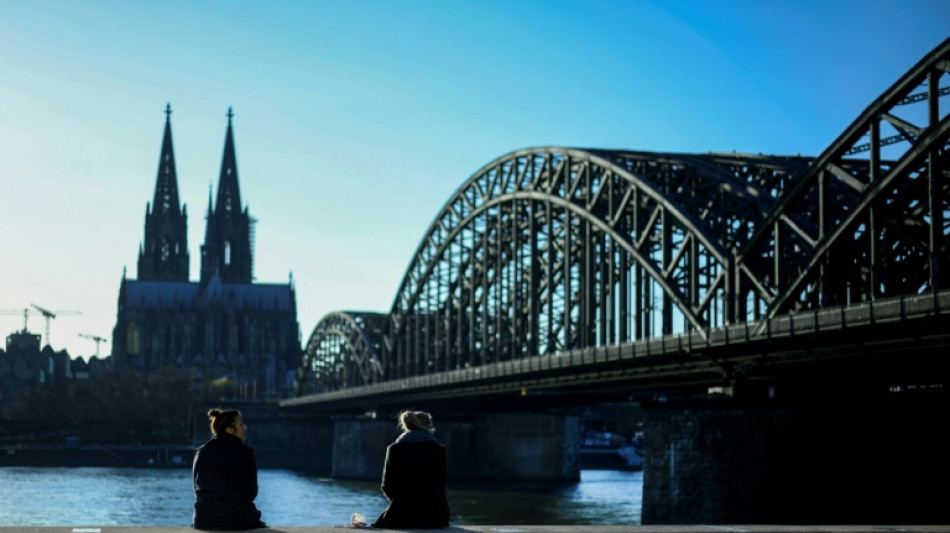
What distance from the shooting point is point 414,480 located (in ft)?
54.3

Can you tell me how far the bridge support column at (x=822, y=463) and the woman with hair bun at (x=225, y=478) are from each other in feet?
106

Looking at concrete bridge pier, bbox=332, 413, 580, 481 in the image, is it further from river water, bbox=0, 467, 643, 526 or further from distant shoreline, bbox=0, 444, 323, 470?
distant shoreline, bbox=0, 444, 323, 470

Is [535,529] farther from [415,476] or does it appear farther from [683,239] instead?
[683,239]

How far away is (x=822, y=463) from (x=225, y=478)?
34.3m

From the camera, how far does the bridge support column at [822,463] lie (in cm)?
4712

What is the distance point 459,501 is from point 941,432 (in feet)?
135

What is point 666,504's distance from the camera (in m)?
50.1

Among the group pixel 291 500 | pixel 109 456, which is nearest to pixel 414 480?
pixel 291 500

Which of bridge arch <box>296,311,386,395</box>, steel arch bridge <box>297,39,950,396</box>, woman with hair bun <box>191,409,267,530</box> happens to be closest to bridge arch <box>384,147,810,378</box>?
steel arch bridge <box>297,39,950,396</box>

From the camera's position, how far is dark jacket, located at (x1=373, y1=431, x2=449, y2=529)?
54.1 feet

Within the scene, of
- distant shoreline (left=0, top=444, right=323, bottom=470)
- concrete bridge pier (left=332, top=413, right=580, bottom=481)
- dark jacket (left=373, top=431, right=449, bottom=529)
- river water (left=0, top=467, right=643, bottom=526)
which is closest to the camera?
dark jacket (left=373, top=431, right=449, bottom=529)

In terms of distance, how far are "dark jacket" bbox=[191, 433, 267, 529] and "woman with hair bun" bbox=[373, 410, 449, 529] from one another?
56.8 inches

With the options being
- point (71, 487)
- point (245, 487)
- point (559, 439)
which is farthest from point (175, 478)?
point (245, 487)

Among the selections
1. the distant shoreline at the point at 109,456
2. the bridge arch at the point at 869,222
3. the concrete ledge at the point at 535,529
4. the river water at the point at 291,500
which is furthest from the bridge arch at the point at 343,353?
the concrete ledge at the point at 535,529
